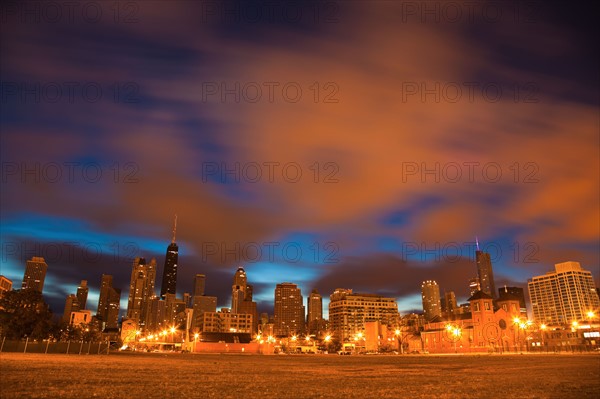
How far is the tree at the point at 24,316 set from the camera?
74250mm

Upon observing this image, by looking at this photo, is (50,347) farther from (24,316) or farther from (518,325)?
(518,325)

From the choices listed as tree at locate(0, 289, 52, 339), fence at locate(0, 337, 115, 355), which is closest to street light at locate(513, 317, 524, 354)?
fence at locate(0, 337, 115, 355)

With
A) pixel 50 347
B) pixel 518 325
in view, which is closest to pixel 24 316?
pixel 50 347

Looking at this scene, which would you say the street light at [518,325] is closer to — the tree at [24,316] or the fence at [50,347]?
the fence at [50,347]

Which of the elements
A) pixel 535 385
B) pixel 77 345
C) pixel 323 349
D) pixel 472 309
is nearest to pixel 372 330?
pixel 323 349

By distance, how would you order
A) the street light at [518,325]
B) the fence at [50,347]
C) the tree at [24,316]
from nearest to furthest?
the fence at [50,347] < the tree at [24,316] < the street light at [518,325]

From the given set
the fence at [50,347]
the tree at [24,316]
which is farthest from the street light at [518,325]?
the tree at [24,316]

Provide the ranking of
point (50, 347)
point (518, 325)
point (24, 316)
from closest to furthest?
point (50, 347) < point (24, 316) < point (518, 325)

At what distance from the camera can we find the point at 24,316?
75.4 metres

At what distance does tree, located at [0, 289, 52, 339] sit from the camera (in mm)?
74250

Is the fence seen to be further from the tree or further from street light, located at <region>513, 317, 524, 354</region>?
street light, located at <region>513, 317, 524, 354</region>

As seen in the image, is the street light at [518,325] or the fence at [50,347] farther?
the street light at [518,325]

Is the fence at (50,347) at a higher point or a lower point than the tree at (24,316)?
lower

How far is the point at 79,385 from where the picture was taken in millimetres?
19266
